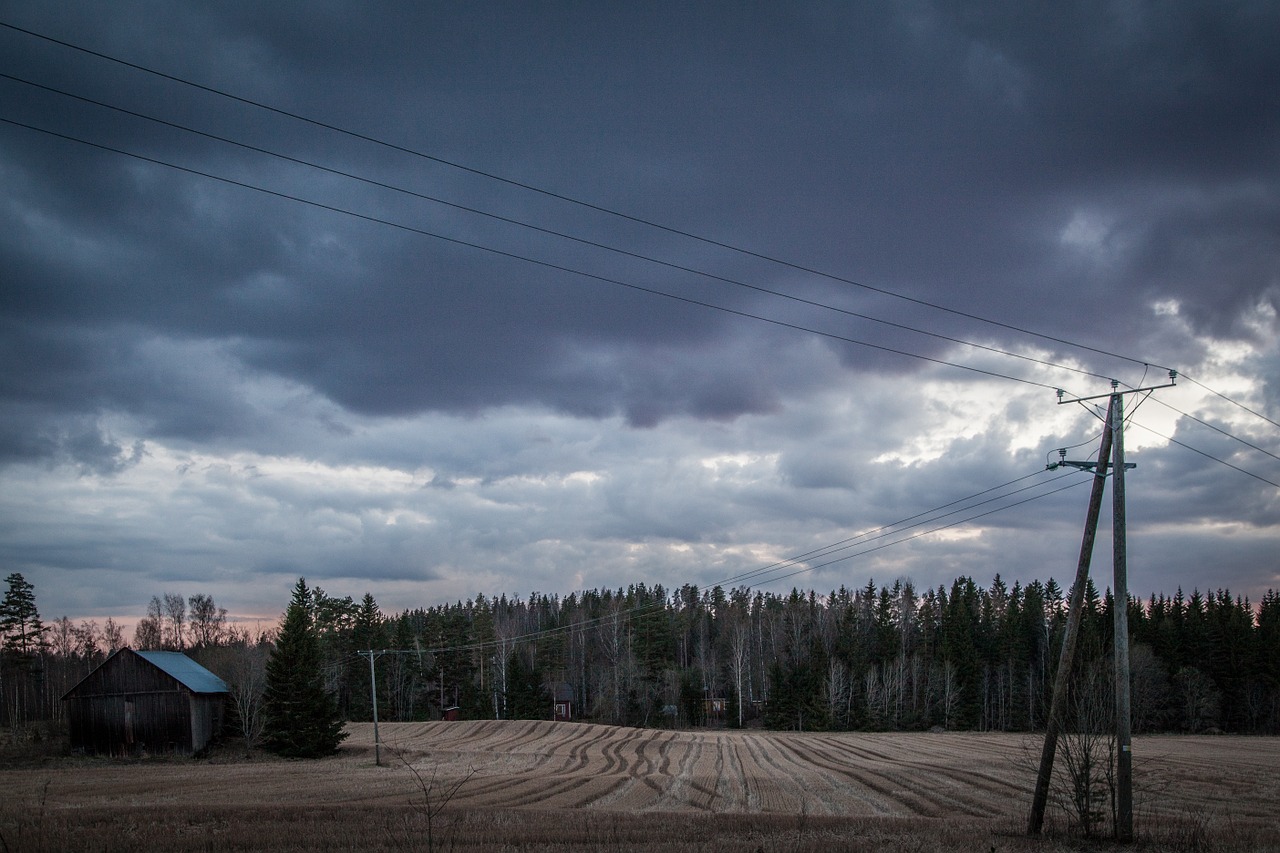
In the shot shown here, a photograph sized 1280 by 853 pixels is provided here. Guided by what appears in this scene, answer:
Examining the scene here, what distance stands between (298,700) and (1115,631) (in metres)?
55.1

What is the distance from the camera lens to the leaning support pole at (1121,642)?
1958 centimetres

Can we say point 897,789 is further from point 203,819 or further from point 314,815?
Answer: point 203,819

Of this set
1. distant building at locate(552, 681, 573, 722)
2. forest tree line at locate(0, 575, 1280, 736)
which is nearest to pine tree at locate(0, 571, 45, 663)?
forest tree line at locate(0, 575, 1280, 736)

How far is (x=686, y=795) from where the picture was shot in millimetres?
35906

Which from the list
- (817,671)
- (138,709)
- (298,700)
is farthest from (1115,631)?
(817,671)

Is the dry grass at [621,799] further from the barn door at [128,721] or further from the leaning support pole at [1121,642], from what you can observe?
the barn door at [128,721]

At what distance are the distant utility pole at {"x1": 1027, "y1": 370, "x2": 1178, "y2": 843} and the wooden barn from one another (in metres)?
60.5

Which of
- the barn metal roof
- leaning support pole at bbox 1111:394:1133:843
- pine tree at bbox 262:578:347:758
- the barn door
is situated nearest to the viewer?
leaning support pole at bbox 1111:394:1133:843

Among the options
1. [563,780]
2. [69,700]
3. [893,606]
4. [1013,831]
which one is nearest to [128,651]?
[69,700]

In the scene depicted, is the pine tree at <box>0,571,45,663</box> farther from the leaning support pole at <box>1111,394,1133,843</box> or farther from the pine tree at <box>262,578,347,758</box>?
the leaning support pole at <box>1111,394,1133,843</box>

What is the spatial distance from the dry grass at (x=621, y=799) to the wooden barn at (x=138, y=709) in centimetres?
323

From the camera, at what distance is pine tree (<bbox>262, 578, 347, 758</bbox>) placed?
5838 centimetres

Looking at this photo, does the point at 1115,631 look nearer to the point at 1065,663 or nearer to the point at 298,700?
the point at 1065,663

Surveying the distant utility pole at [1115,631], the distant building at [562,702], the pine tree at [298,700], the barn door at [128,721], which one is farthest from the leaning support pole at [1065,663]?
the distant building at [562,702]
